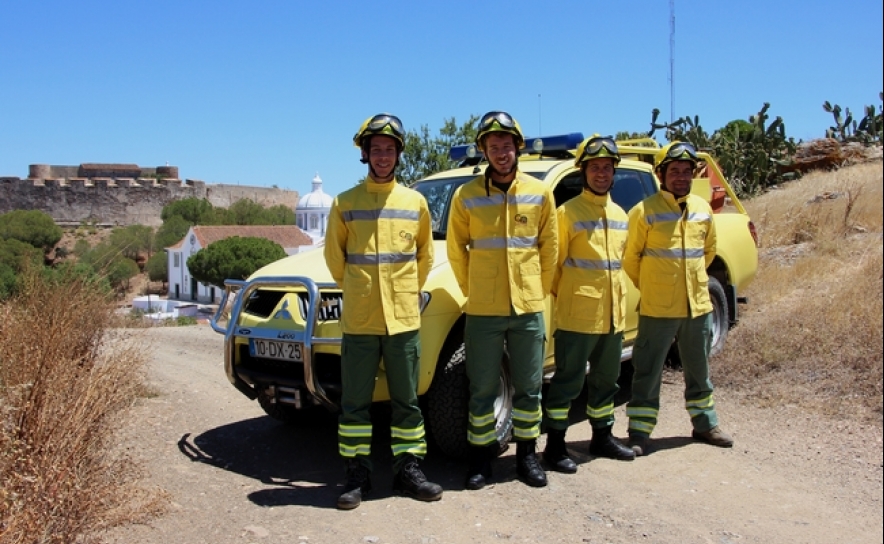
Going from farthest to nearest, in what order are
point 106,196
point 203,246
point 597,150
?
point 106,196 → point 203,246 → point 597,150

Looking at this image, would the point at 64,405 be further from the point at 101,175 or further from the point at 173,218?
the point at 101,175

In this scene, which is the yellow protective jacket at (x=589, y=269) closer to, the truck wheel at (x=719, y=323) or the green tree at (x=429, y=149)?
the truck wheel at (x=719, y=323)

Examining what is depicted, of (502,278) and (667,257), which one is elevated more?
(667,257)

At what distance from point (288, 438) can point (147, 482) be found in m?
1.28

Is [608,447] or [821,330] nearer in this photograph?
[608,447]

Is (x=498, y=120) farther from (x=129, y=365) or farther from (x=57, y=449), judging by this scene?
(x=129, y=365)

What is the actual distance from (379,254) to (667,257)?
82.4 inches

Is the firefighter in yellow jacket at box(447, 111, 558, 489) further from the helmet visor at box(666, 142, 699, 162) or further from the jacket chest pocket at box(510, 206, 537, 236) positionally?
the helmet visor at box(666, 142, 699, 162)

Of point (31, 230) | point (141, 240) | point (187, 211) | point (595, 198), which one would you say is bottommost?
point (595, 198)

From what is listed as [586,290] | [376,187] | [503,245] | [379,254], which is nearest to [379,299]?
[379,254]

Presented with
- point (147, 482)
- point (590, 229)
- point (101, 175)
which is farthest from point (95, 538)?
point (101, 175)

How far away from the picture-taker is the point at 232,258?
53.3m

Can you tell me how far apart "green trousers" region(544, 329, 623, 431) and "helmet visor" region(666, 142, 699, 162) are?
4.17ft

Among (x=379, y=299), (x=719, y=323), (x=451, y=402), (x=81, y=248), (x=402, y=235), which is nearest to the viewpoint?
(x=379, y=299)
